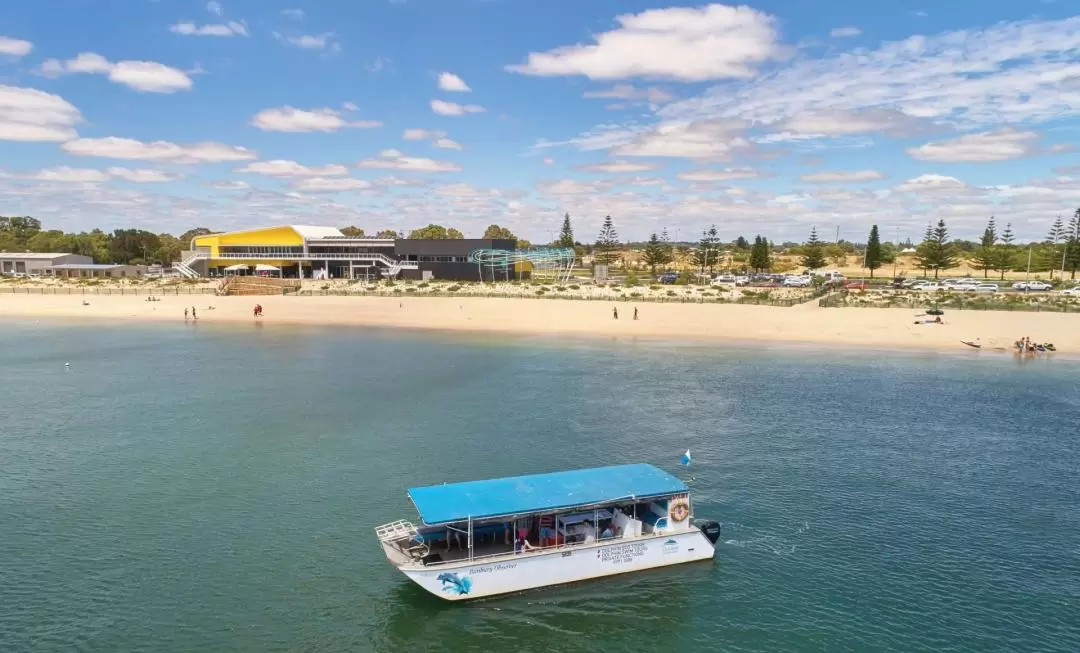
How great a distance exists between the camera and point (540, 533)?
22.1 m

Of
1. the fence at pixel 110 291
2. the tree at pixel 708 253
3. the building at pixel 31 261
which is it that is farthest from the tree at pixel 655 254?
the building at pixel 31 261

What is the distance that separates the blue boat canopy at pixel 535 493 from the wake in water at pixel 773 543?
3.35 meters

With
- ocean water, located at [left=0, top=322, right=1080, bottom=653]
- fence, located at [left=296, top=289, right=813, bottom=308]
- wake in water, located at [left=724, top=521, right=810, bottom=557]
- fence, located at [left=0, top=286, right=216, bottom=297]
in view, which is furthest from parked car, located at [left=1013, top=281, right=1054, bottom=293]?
fence, located at [left=0, top=286, right=216, bottom=297]

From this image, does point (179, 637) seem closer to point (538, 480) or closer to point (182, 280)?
point (538, 480)

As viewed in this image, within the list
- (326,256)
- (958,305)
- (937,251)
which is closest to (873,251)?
(937,251)

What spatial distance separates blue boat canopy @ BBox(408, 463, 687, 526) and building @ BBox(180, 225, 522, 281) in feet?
306

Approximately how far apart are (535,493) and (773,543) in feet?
28.1

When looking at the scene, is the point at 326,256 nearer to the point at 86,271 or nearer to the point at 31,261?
the point at 86,271

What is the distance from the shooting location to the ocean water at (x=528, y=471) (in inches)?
775

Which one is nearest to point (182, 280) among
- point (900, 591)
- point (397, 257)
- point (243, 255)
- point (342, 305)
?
point (243, 255)

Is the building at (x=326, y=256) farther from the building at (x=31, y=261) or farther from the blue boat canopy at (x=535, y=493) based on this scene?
the blue boat canopy at (x=535, y=493)

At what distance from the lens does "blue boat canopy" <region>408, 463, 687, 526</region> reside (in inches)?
835

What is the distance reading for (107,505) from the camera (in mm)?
26703

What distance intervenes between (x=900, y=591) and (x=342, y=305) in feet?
264
